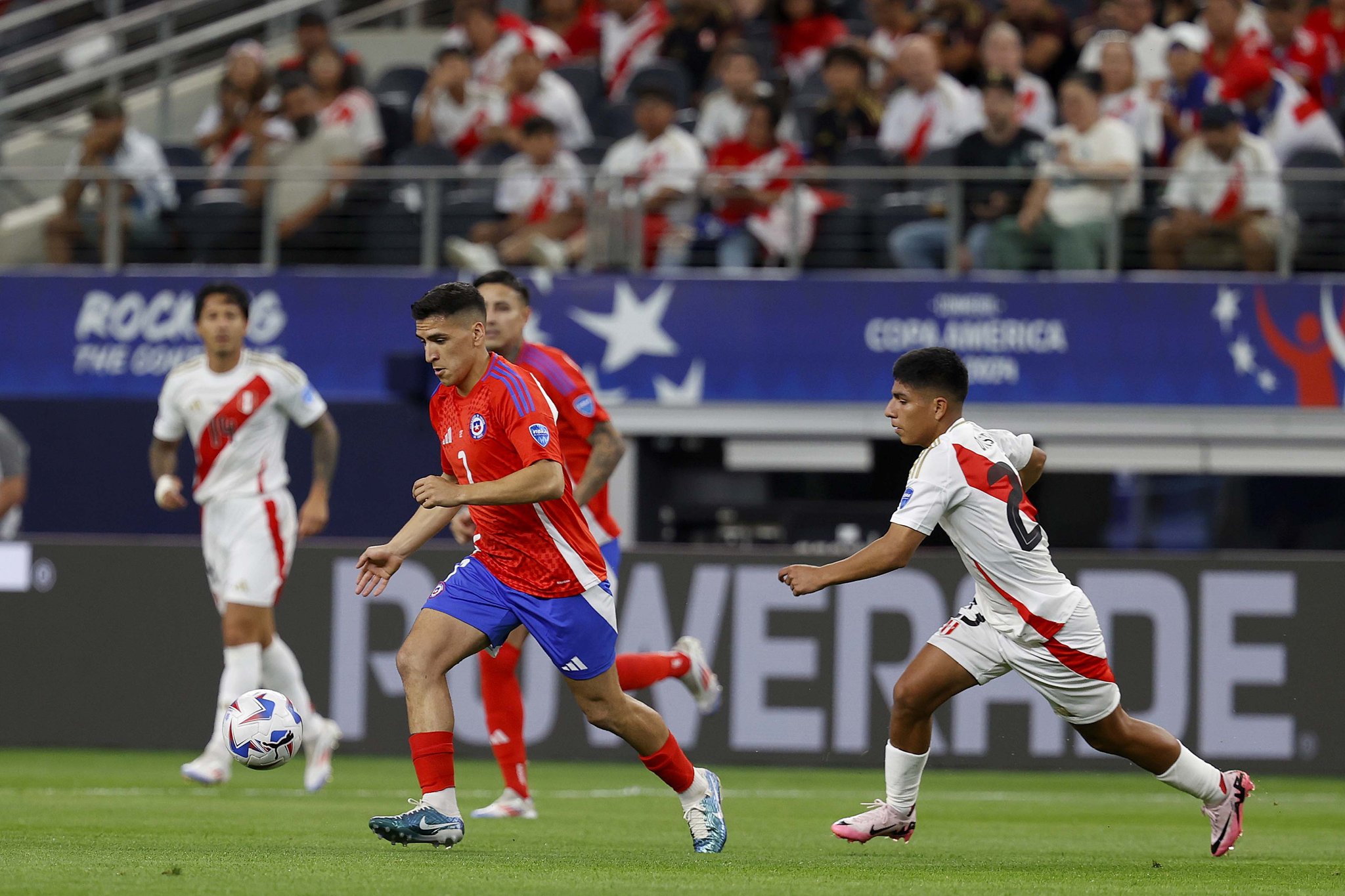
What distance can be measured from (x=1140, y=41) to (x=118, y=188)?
885 cm

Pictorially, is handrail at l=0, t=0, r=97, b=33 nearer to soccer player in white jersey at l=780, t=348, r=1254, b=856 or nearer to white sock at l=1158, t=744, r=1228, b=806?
soccer player in white jersey at l=780, t=348, r=1254, b=856

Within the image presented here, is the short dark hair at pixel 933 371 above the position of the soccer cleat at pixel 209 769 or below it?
above

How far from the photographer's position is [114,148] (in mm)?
16328

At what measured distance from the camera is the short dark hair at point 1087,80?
581 inches

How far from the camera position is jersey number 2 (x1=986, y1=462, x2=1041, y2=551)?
6.99 metres

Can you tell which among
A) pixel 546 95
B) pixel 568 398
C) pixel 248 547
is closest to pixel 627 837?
pixel 568 398

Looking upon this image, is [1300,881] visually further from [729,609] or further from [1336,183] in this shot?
[1336,183]

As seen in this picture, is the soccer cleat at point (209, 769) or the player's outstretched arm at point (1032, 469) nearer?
the player's outstretched arm at point (1032, 469)

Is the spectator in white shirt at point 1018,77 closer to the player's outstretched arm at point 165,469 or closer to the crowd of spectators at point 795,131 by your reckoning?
the crowd of spectators at point 795,131

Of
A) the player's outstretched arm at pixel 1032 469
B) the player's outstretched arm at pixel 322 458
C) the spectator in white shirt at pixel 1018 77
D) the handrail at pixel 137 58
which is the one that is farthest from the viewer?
the handrail at pixel 137 58

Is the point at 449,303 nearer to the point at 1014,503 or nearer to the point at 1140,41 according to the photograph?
the point at 1014,503

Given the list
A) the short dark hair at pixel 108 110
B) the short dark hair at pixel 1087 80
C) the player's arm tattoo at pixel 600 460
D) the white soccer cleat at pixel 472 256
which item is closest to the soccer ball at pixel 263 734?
the player's arm tattoo at pixel 600 460

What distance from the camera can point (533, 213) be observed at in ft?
50.6

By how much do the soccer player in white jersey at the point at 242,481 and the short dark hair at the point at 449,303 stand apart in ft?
11.5
